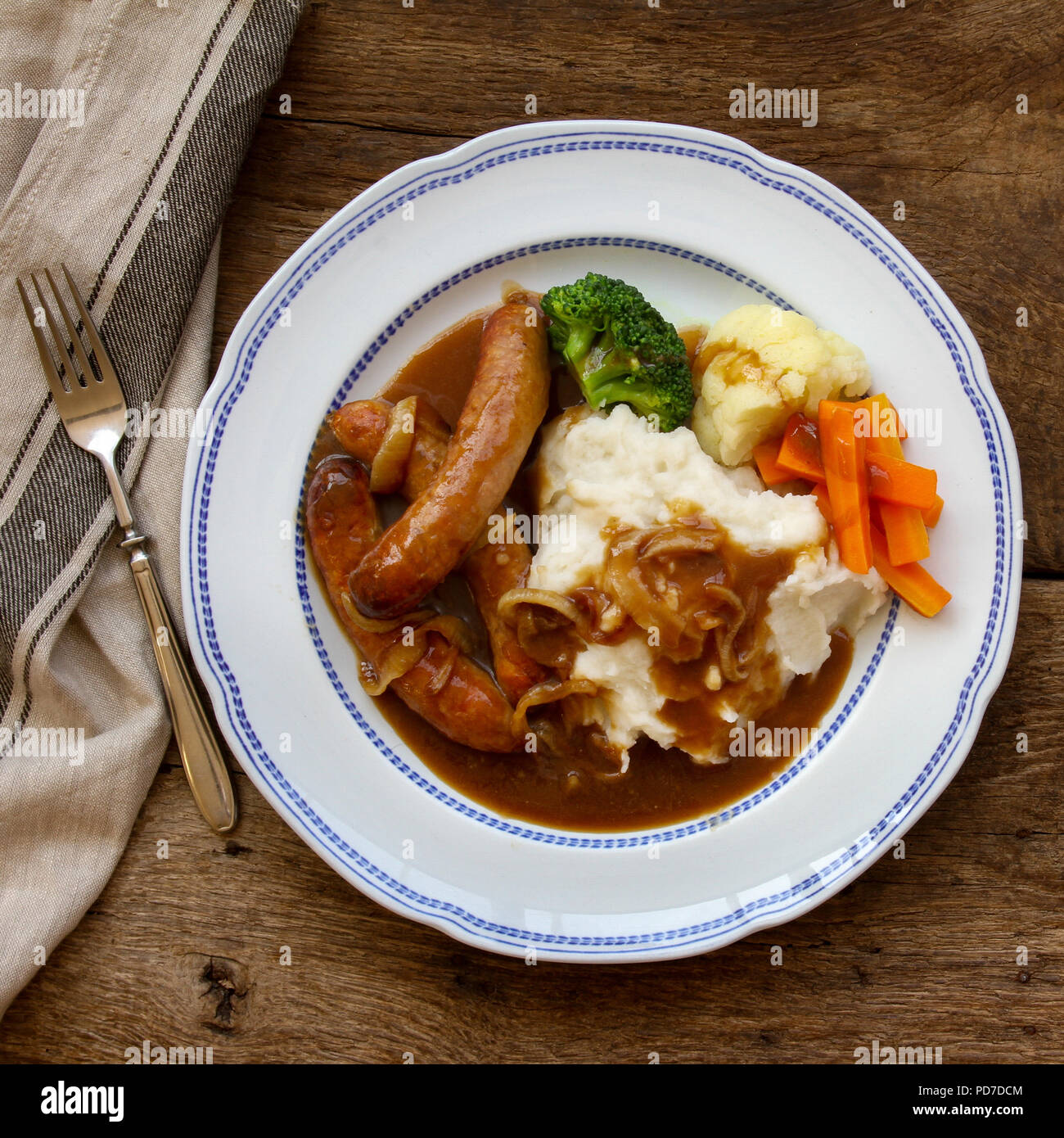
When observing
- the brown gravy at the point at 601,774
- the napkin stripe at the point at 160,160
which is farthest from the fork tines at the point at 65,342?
the brown gravy at the point at 601,774

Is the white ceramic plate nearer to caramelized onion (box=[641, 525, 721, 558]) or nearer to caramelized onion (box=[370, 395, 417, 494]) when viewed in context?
caramelized onion (box=[370, 395, 417, 494])

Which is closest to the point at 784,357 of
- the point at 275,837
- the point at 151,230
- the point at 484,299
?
the point at 484,299

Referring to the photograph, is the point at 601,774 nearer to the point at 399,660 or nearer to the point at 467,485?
the point at 399,660

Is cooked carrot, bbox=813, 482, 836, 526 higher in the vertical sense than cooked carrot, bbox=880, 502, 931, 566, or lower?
higher

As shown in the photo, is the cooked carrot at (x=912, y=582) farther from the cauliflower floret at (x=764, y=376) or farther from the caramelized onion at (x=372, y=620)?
the caramelized onion at (x=372, y=620)

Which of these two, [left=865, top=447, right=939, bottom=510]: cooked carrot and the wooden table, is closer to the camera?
[left=865, top=447, right=939, bottom=510]: cooked carrot

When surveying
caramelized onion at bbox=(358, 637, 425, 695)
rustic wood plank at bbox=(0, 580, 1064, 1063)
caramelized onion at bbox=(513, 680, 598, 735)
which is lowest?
rustic wood plank at bbox=(0, 580, 1064, 1063)

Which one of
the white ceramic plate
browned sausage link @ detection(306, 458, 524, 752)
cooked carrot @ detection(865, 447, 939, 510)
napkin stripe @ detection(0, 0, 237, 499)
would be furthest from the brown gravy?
napkin stripe @ detection(0, 0, 237, 499)
